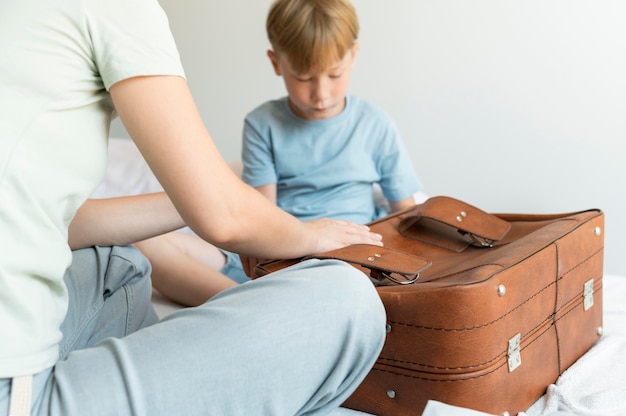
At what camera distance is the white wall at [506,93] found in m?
2.33

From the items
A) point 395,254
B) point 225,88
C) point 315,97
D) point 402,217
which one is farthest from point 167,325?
point 225,88

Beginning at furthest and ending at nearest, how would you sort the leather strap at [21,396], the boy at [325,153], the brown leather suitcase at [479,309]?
the boy at [325,153], the brown leather suitcase at [479,309], the leather strap at [21,396]

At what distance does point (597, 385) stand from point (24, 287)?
0.97 m

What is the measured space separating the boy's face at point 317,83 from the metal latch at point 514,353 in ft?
2.92

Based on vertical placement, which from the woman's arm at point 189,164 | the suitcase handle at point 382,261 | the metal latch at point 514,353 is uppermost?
the woman's arm at point 189,164

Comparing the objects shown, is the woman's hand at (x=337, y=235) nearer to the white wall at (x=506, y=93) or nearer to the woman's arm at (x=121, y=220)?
the woman's arm at (x=121, y=220)

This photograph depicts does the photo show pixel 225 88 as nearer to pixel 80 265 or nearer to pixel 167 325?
pixel 80 265

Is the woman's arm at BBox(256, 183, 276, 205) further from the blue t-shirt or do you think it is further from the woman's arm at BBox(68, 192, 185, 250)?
the woman's arm at BBox(68, 192, 185, 250)

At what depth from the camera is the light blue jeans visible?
0.90m

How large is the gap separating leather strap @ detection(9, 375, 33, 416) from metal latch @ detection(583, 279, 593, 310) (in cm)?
104

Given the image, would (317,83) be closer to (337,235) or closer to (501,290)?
(337,235)

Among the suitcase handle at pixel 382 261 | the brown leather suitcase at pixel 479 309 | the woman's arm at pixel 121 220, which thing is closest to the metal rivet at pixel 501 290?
the brown leather suitcase at pixel 479 309

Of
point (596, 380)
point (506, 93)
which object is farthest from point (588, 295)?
point (506, 93)

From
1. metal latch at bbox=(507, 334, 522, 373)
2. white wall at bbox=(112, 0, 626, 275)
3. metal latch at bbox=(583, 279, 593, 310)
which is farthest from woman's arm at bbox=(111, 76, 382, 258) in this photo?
white wall at bbox=(112, 0, 626, 275)
